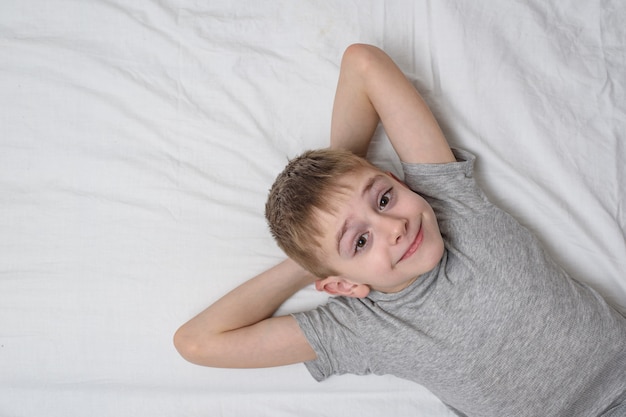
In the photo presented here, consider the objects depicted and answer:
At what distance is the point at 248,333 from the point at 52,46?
710mm

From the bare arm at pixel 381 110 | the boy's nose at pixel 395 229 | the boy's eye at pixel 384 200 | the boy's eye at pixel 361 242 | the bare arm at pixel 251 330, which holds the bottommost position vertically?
the bare arm at pixel 251 330

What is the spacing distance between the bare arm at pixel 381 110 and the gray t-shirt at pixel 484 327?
44mm

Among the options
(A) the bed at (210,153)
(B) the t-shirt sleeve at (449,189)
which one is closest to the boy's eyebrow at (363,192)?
(B) the t-shirt sleeve at (449,189)

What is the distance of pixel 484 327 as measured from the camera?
1068 mm

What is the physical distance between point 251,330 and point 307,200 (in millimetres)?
288

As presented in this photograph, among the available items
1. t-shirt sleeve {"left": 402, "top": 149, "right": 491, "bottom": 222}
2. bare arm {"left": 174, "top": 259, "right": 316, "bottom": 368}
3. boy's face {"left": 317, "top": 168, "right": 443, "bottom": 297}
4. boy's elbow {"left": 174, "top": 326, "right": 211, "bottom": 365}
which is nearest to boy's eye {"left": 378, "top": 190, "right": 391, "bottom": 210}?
boy's face {"left": 317, "top": 168, "right": 443, "bottom": 297}

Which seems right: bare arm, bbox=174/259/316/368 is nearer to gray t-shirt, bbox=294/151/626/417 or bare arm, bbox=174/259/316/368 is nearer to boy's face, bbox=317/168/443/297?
gray t-shirt, bbox=294/151/626/417

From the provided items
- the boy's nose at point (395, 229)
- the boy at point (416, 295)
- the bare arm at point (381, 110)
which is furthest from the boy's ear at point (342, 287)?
the bare arm at point (381, 110)

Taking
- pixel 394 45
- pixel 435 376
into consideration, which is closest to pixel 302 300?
pixel 435 376

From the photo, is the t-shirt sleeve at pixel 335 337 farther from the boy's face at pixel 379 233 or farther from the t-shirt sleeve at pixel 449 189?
the t-shirt sleeve at pixel 449 189

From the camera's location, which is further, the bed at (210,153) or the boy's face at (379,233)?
the bed at (210,153)

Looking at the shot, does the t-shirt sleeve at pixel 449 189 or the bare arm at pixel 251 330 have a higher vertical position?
the t-shirt sleeve at pixel 449 189

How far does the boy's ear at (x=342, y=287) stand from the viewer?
3.50 feet

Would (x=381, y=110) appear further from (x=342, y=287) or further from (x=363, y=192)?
(x=342, y=287)
